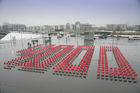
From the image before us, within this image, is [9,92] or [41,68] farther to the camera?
[41,68]

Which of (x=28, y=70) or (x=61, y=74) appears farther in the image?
(x=28, y=70)

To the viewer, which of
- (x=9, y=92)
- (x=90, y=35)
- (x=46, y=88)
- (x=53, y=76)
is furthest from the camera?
(x=90, y=35)

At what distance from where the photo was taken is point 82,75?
4211 millimetres

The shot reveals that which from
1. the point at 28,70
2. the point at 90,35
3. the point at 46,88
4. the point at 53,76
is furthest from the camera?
the point at 90,35

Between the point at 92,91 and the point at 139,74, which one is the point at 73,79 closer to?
the point at 92,91

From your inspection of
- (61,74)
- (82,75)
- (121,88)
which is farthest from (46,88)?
(121,88)

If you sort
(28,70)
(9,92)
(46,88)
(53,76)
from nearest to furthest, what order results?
(9,92) < (46,88) < (53,76) < (28,70)

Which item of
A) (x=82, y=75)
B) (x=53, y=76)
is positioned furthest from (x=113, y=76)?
(x=53, y=76)

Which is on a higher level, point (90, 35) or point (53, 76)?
point (90, 35)

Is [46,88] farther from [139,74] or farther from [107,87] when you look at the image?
[139,74]

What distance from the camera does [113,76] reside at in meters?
4.02

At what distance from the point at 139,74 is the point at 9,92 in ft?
16.2

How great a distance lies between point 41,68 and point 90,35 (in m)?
12.8

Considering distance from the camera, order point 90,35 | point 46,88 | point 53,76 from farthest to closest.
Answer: point 90,35
point 53,76
point 46,88
